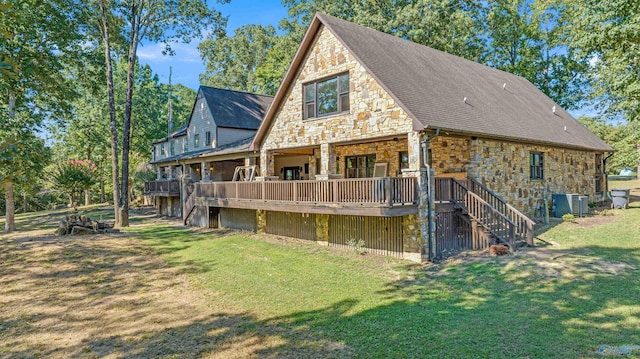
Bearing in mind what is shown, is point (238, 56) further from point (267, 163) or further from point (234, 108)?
point (267, 163)

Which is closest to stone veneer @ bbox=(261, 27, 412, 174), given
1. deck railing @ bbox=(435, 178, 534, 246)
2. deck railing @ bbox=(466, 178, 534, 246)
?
deck railing @ bbox=(435, 178, 534, 246)

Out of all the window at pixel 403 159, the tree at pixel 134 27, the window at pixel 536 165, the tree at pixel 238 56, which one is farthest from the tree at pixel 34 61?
the tree at pixel 238 56

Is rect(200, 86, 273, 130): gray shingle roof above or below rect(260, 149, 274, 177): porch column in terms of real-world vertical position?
above

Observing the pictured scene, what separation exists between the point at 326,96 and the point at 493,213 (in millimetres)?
7101

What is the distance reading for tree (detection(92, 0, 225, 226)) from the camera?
67.0 ft

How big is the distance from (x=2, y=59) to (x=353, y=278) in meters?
8.05

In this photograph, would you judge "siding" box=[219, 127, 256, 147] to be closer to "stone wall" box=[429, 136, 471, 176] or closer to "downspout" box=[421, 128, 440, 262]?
"stone wall" box=[429, 136, 471, 176]

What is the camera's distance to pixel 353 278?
9719 mm

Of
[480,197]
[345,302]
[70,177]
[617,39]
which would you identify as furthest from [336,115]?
[70,177]

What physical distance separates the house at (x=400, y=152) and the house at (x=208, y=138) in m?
6.27

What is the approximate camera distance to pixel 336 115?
13.7 metres

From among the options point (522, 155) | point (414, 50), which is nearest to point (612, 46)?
point (522, 155)

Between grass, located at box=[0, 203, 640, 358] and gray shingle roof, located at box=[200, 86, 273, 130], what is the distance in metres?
14.4

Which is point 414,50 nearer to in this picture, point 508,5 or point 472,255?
point 472,255
